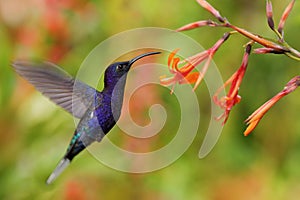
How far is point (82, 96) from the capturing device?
1.41m

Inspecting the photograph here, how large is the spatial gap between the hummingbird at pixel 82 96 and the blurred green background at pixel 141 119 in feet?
3.64

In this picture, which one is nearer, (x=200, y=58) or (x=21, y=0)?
→ (x=200, y=58)

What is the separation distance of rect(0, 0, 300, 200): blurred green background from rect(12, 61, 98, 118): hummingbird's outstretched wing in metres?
1.11

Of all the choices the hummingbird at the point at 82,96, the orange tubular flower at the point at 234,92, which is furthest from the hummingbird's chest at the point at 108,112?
the orange tubular flower at the point at 234,92

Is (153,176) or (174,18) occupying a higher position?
(174,18)

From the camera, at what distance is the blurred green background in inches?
102

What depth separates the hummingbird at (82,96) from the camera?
1.21 meters

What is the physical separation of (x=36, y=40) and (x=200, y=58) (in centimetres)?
199

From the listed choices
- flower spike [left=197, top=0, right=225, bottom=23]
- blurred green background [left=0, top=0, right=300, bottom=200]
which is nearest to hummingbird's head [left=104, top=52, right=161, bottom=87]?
flower spike [left=197, top=0, right=225, bottom=23]

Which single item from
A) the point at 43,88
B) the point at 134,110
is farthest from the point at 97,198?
the point at 43,88

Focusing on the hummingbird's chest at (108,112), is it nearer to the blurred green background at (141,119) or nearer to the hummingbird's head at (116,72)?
the hummingbird's head at (116,72)

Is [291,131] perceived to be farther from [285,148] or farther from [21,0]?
[21,0]

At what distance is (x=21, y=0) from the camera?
10.6 ft

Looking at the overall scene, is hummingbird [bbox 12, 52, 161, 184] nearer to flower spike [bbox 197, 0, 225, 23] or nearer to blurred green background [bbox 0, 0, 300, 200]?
flower spike [bbox 197, 0, 225, 23]
